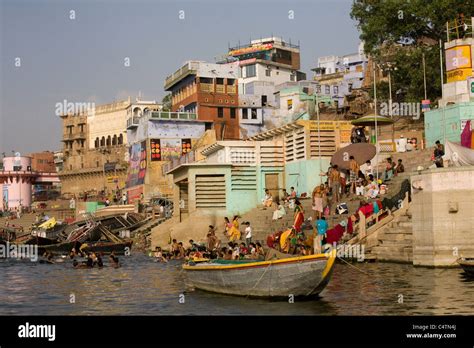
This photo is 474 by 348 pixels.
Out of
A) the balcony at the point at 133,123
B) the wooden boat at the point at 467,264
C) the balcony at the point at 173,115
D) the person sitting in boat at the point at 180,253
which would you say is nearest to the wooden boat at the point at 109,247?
the person sitting in boat at the point at 180,253

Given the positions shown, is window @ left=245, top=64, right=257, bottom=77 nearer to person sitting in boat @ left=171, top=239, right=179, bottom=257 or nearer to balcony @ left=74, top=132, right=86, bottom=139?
balcony @ left=74, top=132, right=86, bottom=139

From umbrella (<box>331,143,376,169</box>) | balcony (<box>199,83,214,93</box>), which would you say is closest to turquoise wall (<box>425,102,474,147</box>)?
umbrella (<box>331,143,376,169</box>)

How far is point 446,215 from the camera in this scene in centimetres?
2452

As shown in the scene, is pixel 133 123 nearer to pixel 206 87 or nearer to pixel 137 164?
pixel 137 164

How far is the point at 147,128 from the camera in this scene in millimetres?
66562

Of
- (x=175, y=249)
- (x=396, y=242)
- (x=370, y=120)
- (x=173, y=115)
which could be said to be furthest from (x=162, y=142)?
(x=396, y=242)

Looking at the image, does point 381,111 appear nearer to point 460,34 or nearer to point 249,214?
point 460,34

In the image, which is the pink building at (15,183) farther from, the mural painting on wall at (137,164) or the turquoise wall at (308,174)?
the turquoise wall at (308,174)

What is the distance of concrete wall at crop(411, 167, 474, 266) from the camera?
24.3m

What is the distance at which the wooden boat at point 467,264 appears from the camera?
21867mm

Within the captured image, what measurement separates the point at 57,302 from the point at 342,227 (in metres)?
12.6

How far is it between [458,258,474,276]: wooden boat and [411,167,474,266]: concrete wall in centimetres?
202

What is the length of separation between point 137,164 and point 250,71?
2598cm
